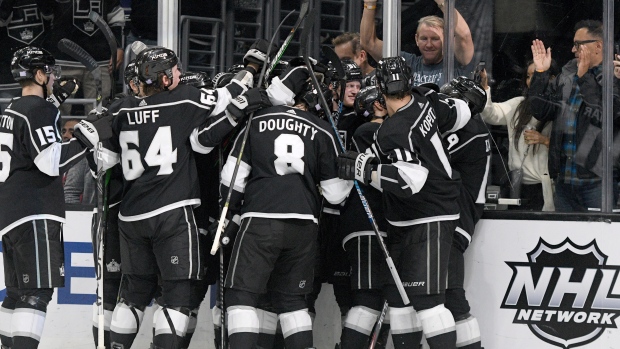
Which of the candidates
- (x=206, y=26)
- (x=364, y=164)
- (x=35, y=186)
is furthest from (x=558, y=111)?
(x=35, y=186)

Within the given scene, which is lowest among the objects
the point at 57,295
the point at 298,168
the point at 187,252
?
the point at 57,295

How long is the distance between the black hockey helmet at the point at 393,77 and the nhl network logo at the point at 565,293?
106cm

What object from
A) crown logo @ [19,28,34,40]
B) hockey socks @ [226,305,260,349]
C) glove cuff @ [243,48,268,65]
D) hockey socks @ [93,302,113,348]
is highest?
crown logo @ [19,28,34,40]

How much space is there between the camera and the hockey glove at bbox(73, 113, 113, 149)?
4.57 m

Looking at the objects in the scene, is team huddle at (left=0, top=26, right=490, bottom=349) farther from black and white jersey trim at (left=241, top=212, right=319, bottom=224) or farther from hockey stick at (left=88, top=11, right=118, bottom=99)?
hockey stick at (left=88, top=11, right=118, bottom=99)

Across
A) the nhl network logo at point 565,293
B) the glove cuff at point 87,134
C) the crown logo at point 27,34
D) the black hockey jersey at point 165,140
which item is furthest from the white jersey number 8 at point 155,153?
the crown logo at point 27,34

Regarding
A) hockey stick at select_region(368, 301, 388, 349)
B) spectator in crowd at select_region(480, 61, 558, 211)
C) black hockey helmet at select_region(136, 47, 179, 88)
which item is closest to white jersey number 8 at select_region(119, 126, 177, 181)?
black hockey helmet at select_region(136, 47, 179, 88)

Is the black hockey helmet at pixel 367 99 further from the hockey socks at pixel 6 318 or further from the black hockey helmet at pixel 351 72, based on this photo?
the hockey socks at pixel 6 318

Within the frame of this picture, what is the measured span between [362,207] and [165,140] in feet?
3.22

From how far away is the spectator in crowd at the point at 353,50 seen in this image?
18.6 feet

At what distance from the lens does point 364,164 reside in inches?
170

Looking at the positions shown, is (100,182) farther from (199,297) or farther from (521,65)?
(521,65)

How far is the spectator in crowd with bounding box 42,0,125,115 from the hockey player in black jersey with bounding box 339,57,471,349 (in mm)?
2073

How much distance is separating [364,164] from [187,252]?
92 centimetres
